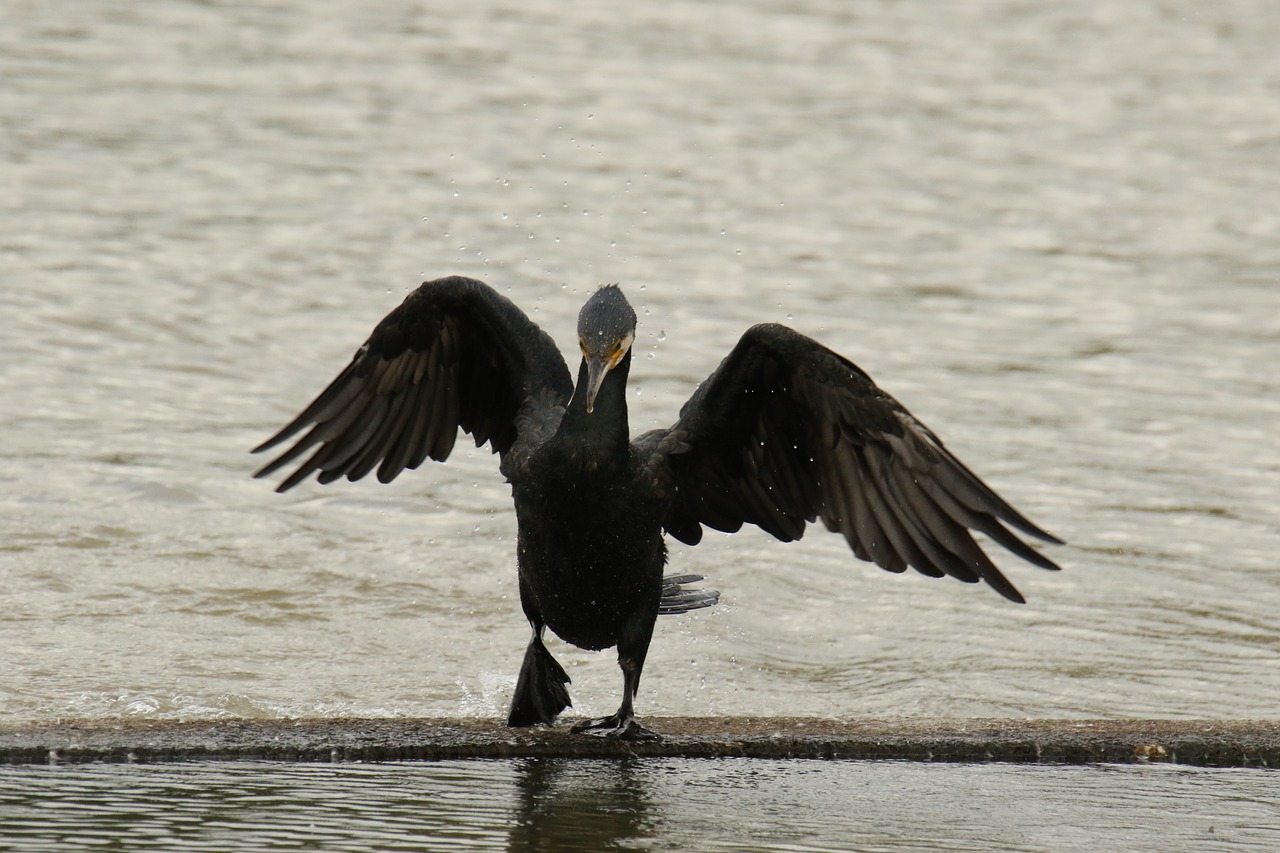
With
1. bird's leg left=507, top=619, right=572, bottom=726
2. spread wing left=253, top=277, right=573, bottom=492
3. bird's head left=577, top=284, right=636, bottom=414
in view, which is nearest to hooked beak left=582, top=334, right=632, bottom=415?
bird's head left=577, top=284, right=636, bottom=414

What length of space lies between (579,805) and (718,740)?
66 centimetres

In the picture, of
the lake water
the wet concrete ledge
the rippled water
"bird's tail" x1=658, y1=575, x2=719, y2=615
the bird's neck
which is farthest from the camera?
the lake water

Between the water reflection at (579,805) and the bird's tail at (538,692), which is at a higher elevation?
the bird's tail at (538,692)

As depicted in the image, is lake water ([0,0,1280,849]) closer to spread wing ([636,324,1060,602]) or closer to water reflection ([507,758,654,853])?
water reflection ([507,758,654,853])

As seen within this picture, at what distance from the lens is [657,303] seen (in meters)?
11.9

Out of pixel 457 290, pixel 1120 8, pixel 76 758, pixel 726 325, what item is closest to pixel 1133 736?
pixel 457 290

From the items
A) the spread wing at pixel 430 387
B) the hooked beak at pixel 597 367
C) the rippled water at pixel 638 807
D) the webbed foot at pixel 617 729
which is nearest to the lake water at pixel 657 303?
the rippled water at pixel 638 807

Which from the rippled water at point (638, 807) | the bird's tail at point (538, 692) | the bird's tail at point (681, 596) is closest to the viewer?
the rippled water at point (638, 807)

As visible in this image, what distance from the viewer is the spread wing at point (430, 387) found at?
5.63m

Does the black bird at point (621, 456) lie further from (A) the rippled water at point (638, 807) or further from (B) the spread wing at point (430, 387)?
(A) the rippled water at point (638, 807)

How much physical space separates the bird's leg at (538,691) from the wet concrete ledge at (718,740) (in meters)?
0.17

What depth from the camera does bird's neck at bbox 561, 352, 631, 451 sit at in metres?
5.10

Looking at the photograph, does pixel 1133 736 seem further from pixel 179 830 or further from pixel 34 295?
pixel 34 295

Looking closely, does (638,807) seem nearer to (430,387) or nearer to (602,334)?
(602,334)
